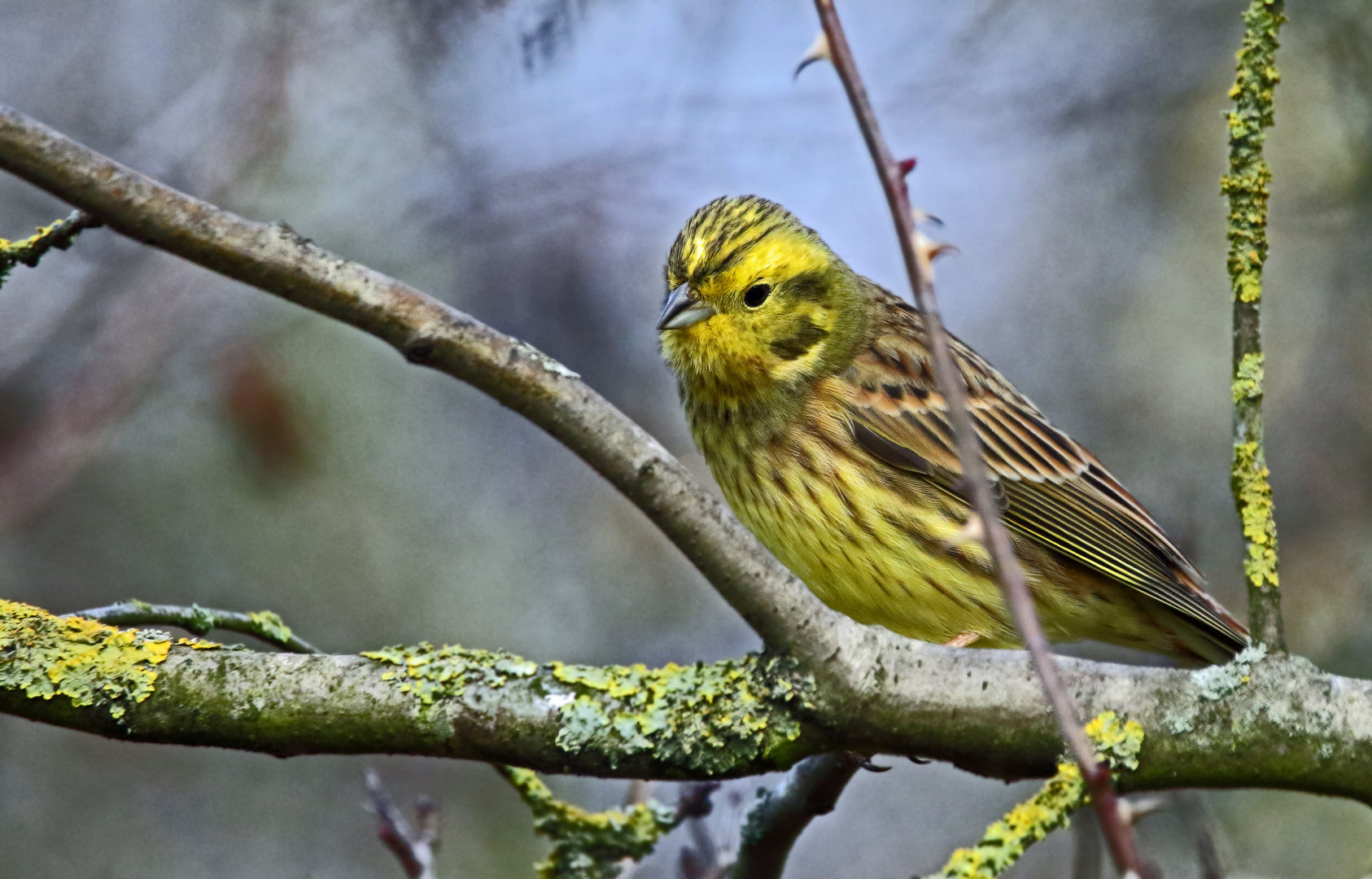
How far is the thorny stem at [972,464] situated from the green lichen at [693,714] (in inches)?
48.3

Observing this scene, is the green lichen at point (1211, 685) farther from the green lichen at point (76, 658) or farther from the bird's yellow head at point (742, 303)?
the bird's yellow head at point (742, 303)

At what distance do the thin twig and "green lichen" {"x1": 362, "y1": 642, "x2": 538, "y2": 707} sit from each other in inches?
10.2

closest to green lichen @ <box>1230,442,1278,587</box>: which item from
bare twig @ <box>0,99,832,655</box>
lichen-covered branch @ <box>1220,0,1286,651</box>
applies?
lichen-covered branch @ <box>1220,0,1286,651</box>

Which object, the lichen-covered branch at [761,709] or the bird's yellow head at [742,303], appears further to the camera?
the bird's yellow head at [742,303]

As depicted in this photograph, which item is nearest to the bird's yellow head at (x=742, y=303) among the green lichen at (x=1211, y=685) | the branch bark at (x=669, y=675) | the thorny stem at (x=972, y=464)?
the branch bark at (x=669, y=675)

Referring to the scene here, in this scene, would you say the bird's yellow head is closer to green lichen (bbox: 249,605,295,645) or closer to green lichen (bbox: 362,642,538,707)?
green lichen (bbox: 249,605,295,645)

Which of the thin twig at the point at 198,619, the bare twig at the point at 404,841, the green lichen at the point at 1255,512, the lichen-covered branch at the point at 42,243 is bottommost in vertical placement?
the bare twig at the point at 404,841

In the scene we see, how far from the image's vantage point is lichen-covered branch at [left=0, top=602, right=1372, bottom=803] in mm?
2502

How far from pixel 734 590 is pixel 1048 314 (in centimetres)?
615

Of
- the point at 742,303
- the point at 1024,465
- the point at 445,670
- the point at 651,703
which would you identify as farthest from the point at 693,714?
the point at 1024,465

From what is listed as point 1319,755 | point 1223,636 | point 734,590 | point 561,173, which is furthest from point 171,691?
point 561,173

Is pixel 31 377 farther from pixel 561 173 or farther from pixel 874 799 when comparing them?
pixel 874 799

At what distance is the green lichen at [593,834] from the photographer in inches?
138

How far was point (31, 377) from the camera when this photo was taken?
17.4 ft
